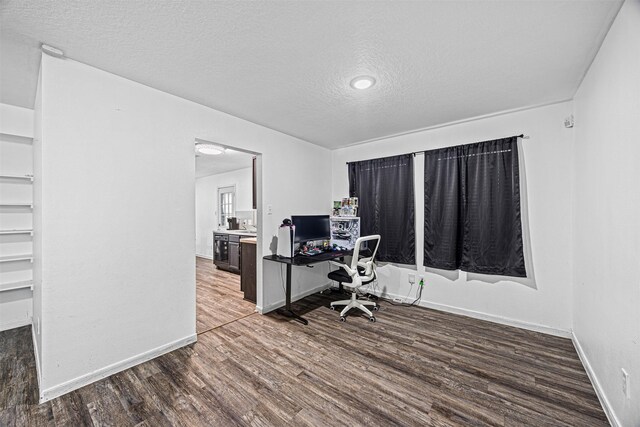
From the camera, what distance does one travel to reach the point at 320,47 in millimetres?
1727

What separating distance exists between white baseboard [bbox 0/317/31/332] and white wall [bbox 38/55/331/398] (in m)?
1.84

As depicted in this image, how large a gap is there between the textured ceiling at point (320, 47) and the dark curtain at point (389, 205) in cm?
118

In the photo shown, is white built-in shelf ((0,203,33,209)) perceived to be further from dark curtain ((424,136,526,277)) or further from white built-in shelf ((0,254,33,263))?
dark curtain ((424,136,526,277))

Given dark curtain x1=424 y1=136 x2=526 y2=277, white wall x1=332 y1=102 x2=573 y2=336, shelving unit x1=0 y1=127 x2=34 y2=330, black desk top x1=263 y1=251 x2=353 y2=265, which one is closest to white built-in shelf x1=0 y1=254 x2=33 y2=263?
shelving unit x1=0 y1=127 x2=34 y2=330

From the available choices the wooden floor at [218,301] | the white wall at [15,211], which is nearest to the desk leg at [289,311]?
the wooden floor at [218,301]

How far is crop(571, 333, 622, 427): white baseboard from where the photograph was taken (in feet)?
4.98

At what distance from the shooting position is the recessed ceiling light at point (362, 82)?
83.5 inches

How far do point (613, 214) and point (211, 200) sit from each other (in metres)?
7.77

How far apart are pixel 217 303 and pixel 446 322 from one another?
10.1 feet

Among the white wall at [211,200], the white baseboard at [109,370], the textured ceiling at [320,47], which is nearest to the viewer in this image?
the textured ceiling at [320,47]

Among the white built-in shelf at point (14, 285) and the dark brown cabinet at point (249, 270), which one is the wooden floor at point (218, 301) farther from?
the white built-in shelf at point (14, 285)

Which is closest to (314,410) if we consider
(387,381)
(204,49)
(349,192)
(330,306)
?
(387,381)

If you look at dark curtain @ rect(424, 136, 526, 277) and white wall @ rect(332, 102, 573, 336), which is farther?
dark curtain @ rect(424, 136, 526, 277)

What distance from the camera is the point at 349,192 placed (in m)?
4.24
